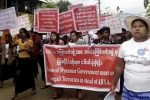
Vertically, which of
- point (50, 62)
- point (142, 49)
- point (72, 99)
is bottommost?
point (72, 99)

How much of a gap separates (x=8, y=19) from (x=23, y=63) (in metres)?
2.29

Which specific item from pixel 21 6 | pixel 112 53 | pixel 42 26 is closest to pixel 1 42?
pixel 42 26

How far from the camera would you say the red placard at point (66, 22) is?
9490 millimetres

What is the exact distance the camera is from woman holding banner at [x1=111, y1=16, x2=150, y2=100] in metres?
4.45

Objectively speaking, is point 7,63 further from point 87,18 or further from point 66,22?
point 87,18

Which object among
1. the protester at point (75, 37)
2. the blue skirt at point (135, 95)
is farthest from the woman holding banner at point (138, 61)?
the protester at point (75, 37)

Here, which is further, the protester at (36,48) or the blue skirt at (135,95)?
the protester at (36,48)

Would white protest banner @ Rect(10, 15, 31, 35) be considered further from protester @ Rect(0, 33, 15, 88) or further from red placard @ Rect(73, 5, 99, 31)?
red placard @ Rect(73, 5, 99, 31)

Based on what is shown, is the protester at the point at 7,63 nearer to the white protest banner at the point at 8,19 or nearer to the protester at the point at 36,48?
the white protest banner at the point at 8,19

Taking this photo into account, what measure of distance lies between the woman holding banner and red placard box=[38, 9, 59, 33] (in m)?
5.13

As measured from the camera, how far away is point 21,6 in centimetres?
3041

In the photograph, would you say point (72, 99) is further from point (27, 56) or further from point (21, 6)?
point (21, 6)

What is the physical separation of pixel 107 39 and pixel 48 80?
1.59 metres

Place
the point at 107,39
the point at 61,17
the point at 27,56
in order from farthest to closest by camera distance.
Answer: the point at 61,17 < the point at 27,56 < the point at 107,39
